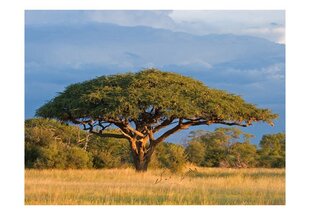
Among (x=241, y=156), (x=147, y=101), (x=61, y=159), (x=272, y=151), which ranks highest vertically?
(x=147, y=101)

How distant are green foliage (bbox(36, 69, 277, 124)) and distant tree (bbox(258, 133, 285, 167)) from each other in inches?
642

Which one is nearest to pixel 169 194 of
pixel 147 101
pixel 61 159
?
pixel 147 101

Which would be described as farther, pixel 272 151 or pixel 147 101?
pixel 272 151

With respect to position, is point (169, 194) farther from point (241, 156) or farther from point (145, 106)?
point (241, 156)

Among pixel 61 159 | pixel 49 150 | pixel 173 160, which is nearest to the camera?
pixel 173 160

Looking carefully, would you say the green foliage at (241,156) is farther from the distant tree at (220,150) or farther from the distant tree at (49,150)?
the distant tree at (49,150)

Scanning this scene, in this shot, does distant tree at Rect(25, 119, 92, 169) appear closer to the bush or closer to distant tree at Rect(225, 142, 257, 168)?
the bush

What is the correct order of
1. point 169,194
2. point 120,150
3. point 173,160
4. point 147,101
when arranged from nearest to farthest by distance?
point 169,194 → point 147,101 → point 173,160 → point 120,150

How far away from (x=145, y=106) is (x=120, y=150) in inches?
735

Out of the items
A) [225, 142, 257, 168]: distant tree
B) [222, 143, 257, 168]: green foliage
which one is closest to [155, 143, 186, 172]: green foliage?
[222, 143, 257, 168]: green foliage

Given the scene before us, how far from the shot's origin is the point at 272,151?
48.2m
